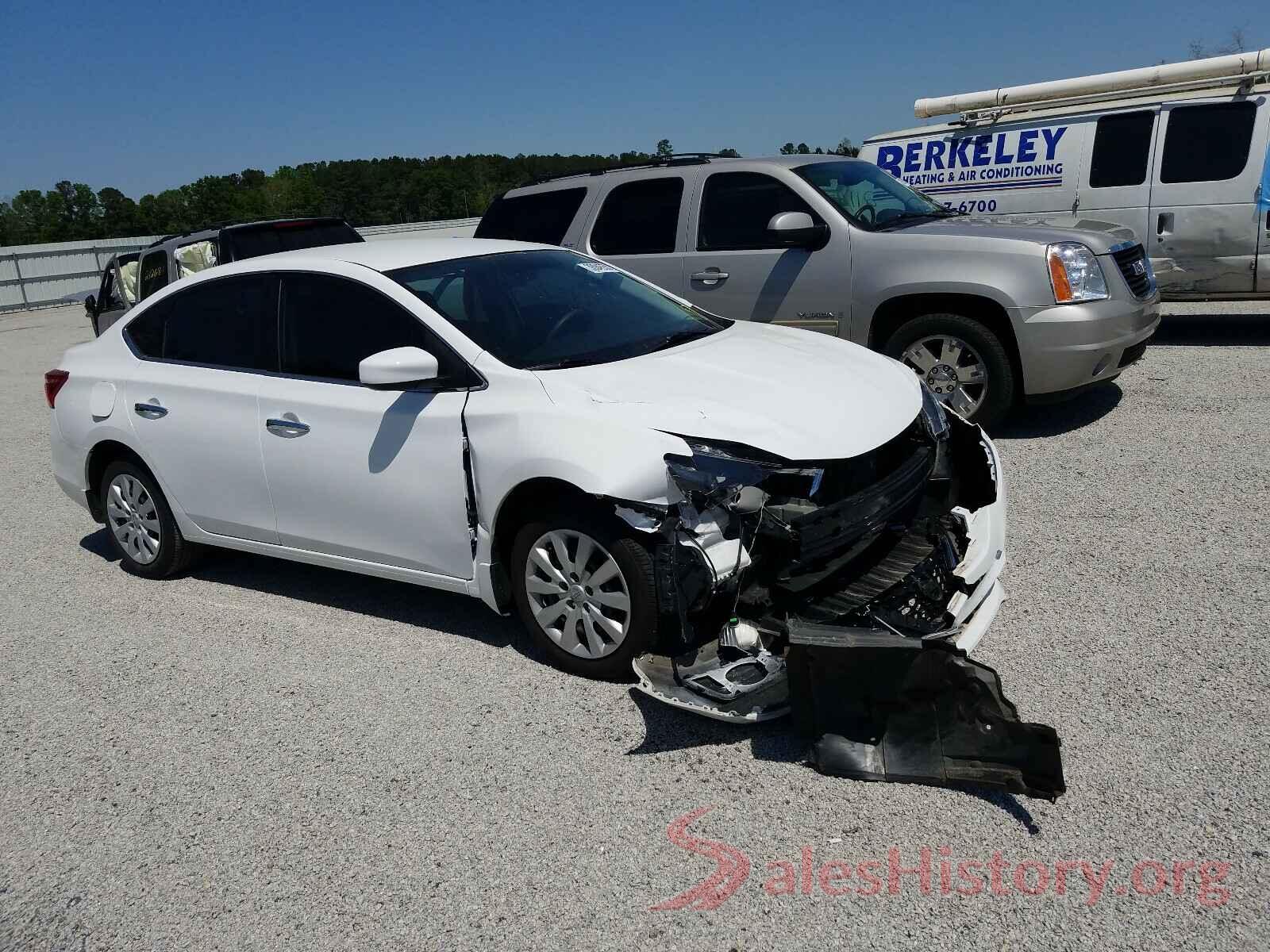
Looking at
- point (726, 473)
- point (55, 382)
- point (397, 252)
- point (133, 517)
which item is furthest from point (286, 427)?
point (726, 473)

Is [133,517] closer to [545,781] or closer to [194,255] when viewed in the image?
[545,781]

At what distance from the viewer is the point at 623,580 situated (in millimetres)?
3930

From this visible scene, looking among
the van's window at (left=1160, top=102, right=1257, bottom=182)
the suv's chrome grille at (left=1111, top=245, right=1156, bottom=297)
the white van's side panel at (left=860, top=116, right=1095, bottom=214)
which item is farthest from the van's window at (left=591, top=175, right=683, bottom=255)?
the van's window at (left=1160, top=102, right=1257, bottom=182)

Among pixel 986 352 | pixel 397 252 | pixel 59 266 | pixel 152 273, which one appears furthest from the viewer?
pixel 59 266

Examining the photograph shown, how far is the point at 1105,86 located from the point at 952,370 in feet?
14.3

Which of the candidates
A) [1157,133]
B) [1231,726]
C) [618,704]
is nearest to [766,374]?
[618,704]

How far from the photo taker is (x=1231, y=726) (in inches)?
138

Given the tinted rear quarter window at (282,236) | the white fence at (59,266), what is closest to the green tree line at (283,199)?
the white fence at (59,266)

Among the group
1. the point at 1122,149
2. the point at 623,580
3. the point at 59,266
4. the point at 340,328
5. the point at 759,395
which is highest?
the point at 1122,149

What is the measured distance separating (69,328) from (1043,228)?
1983 cm

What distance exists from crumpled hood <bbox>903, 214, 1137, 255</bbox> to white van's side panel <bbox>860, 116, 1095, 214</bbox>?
2217mm

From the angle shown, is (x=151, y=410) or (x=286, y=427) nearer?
(x=286, y=427)

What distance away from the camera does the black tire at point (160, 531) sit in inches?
222

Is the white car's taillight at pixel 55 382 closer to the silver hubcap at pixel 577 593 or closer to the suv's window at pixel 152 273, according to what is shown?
the silver hubcap at pixel 577 593
